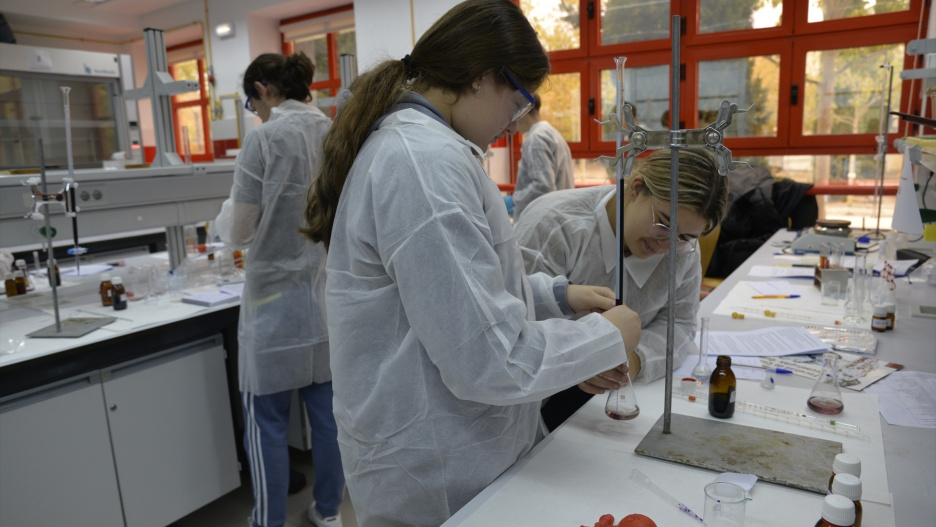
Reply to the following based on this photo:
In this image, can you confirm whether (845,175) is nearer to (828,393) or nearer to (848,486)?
(828,393)

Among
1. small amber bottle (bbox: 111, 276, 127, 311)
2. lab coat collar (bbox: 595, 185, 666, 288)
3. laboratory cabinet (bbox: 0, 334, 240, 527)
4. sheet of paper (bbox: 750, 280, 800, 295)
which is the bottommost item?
laboratory cabinet (bbox: 0, 334, 240, 527)

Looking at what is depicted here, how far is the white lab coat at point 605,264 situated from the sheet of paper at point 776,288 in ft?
3.26

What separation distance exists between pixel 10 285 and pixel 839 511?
9.46 feet

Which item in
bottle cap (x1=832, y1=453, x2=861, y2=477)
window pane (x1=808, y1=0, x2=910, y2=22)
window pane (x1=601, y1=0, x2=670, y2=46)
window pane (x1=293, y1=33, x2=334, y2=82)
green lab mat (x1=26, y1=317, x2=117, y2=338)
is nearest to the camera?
bottle cap (x1=832, y1=453, x2=861, y2=477)

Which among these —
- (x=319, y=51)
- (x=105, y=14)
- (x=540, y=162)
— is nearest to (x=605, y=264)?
(x=540, y=162)

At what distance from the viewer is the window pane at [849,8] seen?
3869mm

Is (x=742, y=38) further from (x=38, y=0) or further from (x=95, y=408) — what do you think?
(x=38, y=0)

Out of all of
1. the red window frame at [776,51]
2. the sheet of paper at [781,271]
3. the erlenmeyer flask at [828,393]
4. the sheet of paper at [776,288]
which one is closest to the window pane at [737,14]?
the red window frame at [776,51]

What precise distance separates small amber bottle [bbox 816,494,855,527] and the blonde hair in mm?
684

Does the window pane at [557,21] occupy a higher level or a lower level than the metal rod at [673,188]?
higher

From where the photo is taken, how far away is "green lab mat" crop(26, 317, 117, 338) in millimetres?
1933

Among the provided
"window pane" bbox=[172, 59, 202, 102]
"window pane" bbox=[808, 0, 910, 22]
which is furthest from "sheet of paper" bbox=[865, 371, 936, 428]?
Answer: "window pane" bbox=[172, 59, 202, 102]

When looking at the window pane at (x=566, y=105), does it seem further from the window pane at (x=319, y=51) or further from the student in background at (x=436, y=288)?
the student in background at (x=436, y=288)

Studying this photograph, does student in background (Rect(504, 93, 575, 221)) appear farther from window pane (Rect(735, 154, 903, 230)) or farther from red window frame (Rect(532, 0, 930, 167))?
window pane (Rect(735, 154, 903, 230))
